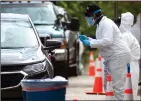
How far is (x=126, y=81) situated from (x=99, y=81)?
14.5 feet

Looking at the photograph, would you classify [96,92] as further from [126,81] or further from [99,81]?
[126,81]

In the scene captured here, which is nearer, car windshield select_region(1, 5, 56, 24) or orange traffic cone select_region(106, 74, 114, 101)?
orange traffic cone select_region(106, 74, 114, 101)

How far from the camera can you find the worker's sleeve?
10.1 meters

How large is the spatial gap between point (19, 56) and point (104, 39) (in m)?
1.86

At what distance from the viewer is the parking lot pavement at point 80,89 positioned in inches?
531

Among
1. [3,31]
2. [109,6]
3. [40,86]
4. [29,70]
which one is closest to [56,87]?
[40,86]

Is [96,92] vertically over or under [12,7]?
under

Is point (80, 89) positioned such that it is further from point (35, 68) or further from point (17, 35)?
point (35, 68)

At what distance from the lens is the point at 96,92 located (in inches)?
563

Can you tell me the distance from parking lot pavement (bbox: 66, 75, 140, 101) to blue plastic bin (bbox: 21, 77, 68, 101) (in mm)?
5180

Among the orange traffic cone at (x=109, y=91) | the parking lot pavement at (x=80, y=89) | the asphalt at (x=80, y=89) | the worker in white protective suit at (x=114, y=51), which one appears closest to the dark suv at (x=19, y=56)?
the asphalt at (x=80, y=89)

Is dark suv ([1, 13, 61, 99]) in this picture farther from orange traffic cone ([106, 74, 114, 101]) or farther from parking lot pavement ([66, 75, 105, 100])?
parking lot pavement ([66, 75, 105, 100])

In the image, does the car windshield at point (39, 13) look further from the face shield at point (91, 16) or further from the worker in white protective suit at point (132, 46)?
the face shield at point (91, 16)

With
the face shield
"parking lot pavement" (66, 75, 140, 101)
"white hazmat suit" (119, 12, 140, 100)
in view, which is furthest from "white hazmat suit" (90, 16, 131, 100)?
"parking lot pavement" (66, 75, 140, 101)
